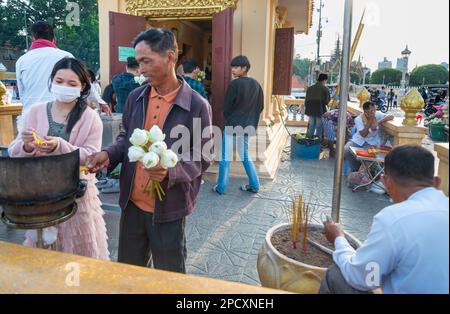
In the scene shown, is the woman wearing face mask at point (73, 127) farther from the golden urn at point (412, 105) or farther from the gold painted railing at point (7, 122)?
the golden urn at point (412, 105)

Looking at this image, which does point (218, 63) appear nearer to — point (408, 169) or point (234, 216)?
point (234, 216)

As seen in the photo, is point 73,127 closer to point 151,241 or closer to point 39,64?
point 151,241

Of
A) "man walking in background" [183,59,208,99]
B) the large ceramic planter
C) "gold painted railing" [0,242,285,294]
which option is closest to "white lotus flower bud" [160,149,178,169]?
"gold painted railing" [0,242,285,294]

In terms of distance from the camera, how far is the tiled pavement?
10.1 feet

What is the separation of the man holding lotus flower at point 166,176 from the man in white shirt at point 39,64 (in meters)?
1.91

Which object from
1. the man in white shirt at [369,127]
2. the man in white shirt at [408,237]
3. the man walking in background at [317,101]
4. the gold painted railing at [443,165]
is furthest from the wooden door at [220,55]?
the gold painted railing at [443,165]

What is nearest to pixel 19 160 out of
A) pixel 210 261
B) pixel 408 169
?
pixel 408 169

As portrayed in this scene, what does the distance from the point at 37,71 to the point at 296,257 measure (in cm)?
309

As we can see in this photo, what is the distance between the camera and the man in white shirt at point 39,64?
11.5 ft

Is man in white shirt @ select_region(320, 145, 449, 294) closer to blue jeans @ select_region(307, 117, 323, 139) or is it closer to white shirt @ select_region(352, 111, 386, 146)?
white shirt @ select_region(352, 111, 386, 146)

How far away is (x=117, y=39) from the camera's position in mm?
5938

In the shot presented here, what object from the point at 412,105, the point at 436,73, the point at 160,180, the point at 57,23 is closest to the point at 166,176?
the point at 160,180

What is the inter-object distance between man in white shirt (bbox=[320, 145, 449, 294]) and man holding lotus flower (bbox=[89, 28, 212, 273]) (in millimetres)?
946
